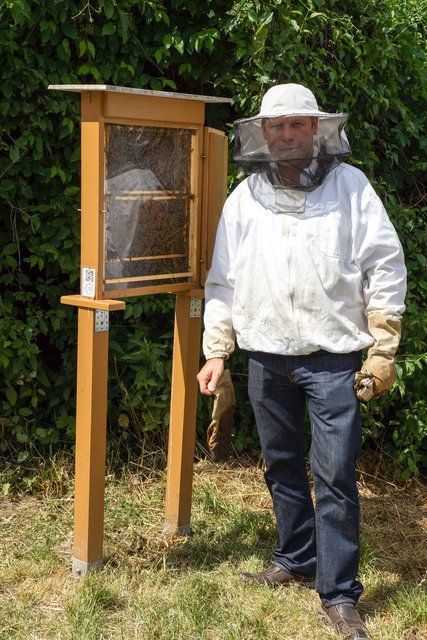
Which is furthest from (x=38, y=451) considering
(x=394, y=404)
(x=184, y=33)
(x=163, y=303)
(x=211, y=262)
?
(x=184, y=33)

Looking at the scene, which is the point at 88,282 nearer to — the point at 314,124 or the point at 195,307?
the point at 195,307

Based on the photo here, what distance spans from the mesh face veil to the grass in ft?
5.73

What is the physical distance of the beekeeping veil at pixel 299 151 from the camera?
11.5 ft

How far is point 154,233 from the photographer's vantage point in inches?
159

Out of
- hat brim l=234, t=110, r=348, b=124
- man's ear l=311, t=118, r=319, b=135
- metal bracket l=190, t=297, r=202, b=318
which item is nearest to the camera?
hat brim l=234, t=110, r=348, b=124

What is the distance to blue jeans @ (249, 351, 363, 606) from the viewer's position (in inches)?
141

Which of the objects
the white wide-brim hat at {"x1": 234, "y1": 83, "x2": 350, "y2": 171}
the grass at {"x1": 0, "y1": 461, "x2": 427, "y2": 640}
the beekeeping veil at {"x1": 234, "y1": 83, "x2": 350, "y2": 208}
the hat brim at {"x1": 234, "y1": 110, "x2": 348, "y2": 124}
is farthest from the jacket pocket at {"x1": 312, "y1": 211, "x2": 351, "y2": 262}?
the grass at {"x1": 0, "y1": 461, "x2": 427, "y2": 640}

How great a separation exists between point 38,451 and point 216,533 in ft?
3.91

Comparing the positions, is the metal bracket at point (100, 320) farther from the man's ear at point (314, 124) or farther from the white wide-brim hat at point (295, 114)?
the man's ear at point (314, 124)

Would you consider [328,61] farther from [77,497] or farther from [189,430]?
[77,497]

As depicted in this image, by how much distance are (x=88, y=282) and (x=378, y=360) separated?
1.22 m

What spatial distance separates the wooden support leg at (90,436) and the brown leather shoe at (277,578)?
692mm

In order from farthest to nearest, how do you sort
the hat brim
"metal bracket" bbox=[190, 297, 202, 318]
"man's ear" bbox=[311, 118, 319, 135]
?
"metal bracket" bbox=[190, 297, 202, 318] < "man's ear" bbox=[311, 118, 319, 135] < the hat brim

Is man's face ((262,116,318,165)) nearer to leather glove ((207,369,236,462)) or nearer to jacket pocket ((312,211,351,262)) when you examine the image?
jacket pocket ((312,211,351,262))
